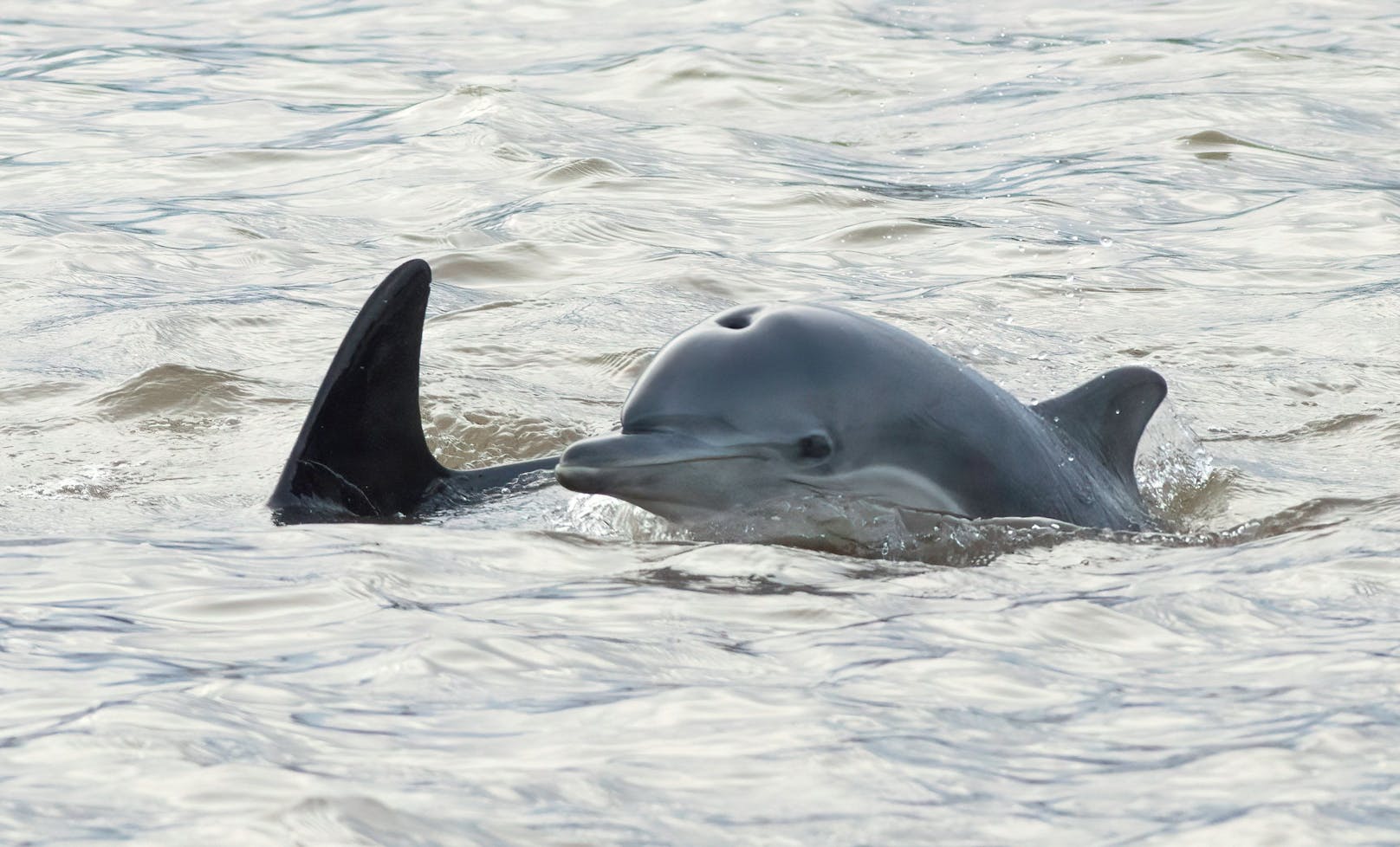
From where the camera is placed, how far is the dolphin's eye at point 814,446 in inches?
198

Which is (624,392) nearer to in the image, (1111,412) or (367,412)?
(367,412)

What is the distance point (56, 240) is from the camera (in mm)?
11453

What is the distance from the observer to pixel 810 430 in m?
5.04

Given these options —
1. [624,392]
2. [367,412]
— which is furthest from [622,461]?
[624,392]

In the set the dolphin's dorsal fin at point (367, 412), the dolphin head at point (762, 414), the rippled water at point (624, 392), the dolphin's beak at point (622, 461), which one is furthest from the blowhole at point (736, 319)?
the dolphin's dorsal fin at point (367, 412)

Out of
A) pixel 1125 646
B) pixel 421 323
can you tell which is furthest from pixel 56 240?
pixel 1125 646

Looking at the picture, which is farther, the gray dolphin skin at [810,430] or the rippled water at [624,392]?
the gray dolphin skin at [810,430]

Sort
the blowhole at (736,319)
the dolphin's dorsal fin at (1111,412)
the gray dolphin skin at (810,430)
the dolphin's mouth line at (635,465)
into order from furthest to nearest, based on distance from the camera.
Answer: the dolphin's dorsal fin at (1111,412) → the blowhole at (736,319) → the gray dolphin skin at (810,430) → the dolphin's mouth line at (635,465)

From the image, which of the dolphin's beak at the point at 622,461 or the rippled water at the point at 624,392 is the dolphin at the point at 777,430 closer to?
the dolphin's beak at the point at 622,461

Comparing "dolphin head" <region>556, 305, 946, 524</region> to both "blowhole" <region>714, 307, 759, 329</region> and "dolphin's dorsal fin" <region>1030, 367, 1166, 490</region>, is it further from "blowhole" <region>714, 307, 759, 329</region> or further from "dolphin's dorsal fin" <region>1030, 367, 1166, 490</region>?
"dolphin's dorsal fin" <region>1030, 367, 1166, 490</region>

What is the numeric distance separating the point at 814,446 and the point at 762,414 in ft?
0.55

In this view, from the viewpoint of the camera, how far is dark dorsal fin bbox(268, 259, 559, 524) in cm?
570

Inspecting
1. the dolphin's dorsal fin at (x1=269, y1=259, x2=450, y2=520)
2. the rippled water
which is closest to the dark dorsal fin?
the dolphin's dorsal fin at (x1=269, y1=259, x2=450, y2=520)

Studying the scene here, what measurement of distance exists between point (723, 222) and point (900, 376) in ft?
24.0
